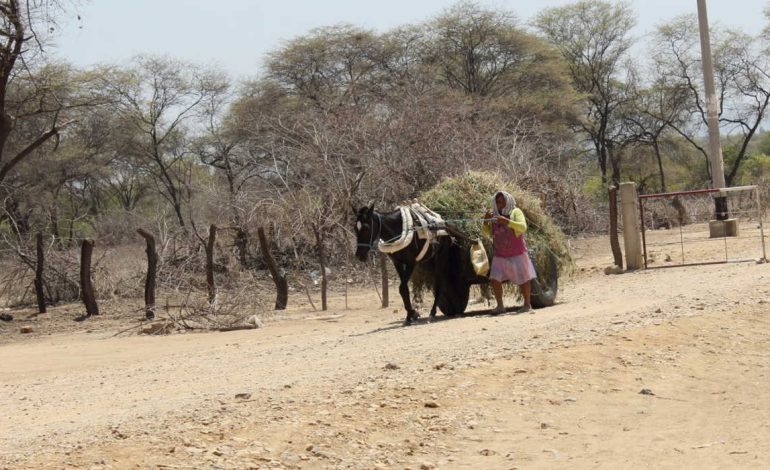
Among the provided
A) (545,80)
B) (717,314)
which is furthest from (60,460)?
(545,80)

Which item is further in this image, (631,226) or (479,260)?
(631,226)

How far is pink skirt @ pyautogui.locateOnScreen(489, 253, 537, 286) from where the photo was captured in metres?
13.5

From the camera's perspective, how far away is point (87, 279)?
21.1 m

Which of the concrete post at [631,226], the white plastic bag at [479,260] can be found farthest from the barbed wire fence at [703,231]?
the white plastic bag at [479,260]

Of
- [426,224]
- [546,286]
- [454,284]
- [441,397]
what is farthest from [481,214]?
[441,397]

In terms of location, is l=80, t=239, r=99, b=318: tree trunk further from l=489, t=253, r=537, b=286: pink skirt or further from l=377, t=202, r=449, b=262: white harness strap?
l=489, t=253, r=537, b=286: pink skirt

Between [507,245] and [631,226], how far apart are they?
7.35 m

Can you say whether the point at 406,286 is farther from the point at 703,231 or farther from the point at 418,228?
the point at 703,231

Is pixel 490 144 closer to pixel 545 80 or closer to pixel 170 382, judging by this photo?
pixel 545 80

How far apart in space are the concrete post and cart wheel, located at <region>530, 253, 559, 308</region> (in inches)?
216

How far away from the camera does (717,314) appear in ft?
40.4

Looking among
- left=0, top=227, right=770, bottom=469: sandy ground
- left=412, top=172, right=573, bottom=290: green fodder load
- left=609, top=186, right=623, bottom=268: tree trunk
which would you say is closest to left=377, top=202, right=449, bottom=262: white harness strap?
left=412, top=172, right=573, bottom=290: green fodder load

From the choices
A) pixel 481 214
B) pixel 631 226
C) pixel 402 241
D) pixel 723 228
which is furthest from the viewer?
pixel 723 228

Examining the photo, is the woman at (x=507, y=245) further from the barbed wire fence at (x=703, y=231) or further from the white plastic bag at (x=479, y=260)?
the barbed wire fence at (x=703, y=231)
